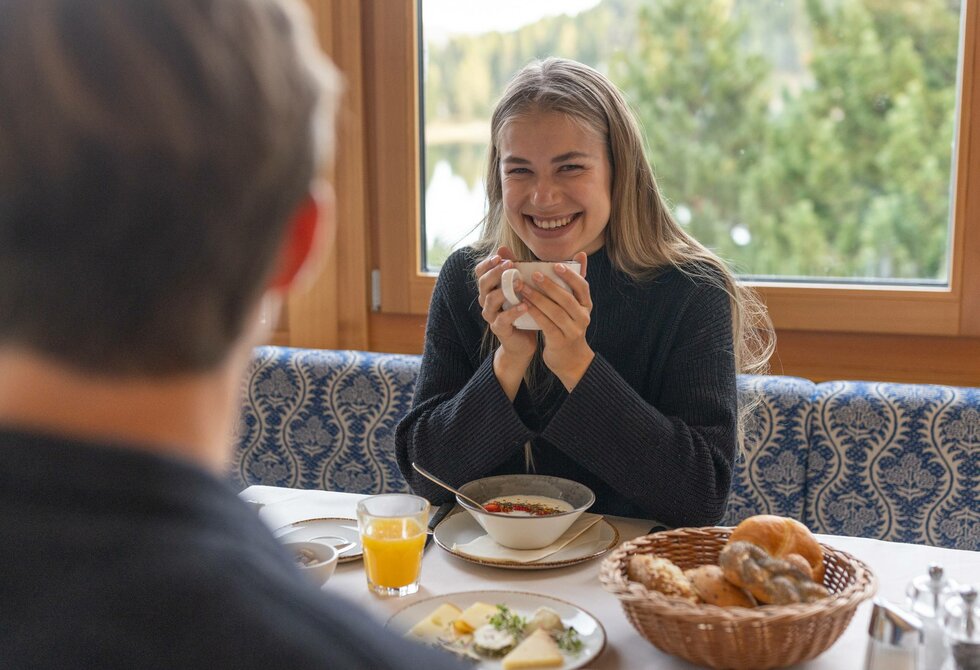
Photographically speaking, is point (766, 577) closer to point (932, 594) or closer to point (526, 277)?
point (932, 594)

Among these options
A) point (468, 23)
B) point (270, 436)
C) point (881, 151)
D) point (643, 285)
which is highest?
point (468, 23)

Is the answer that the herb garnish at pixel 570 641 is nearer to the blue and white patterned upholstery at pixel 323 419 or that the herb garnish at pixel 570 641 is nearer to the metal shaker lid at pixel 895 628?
the metal shaker lid at pixel 895 628

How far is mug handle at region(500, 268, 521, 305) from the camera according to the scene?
1.49 metres

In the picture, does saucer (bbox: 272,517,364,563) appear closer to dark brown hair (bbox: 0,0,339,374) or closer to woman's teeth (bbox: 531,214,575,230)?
woman's teeth (bbox: 531,214,575,230)

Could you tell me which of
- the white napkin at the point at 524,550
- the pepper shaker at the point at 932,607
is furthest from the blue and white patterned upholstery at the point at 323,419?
the pepper shaker at the point at 932,607

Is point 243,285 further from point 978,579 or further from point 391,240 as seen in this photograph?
point 391,240

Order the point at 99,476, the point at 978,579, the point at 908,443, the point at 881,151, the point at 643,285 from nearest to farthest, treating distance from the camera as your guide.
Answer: the point at 99,476
the point at 978,579
the point at 643,285
the point at 908,443
the point at 881,151

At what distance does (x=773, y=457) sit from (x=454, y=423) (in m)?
0.82

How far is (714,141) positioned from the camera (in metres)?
2.47

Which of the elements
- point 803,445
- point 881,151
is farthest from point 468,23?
point 803,445

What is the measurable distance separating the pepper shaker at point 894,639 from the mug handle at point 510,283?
0.72m

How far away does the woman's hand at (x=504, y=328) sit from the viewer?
1519mm

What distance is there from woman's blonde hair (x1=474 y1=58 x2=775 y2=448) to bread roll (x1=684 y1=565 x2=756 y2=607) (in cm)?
69

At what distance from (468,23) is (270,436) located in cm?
120
